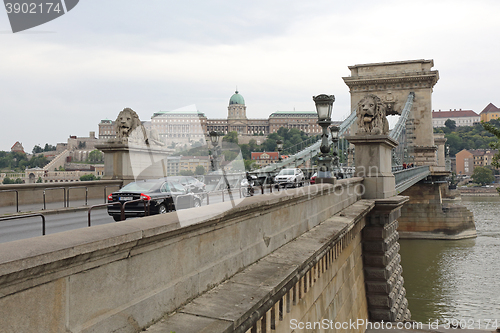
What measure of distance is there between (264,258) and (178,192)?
2.89m

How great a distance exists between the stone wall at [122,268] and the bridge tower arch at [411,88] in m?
45.5

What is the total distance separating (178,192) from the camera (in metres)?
7.80

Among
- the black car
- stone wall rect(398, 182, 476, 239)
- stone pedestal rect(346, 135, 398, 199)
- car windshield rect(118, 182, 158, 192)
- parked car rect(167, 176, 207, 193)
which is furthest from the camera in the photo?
stone wall rect(398, 182, 476, 239)

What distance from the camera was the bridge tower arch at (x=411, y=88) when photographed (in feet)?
153

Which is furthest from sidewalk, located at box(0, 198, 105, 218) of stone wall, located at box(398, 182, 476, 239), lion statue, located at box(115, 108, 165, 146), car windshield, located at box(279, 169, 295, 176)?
stone wall, located at box(398, 182, 476, 239)

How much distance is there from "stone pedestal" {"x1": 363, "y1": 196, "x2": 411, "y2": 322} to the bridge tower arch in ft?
118

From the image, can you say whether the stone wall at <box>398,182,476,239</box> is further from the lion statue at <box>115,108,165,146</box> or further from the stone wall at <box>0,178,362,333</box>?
the stone wall at <box>0,178,362,333</box>

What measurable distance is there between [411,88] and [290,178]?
99.9ft

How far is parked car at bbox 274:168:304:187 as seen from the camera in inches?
882

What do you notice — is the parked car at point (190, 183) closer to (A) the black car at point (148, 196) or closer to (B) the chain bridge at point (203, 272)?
(A) the black car at point (148, 196)

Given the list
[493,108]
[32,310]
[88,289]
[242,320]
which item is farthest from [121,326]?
[493,108]

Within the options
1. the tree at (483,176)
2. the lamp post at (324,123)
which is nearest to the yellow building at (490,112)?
the tree at (483,176)

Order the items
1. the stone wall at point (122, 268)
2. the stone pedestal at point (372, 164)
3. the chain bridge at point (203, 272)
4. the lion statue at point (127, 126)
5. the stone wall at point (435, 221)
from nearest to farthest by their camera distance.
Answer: the stone wall at point (122, 268) < the chain bridge at point (203, 272) < the stone pedestal at point (372, 164) < the lion statue at point (127, 126) < the stone wall at point (435, 221)

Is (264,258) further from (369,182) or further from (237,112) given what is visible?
(237,112)
